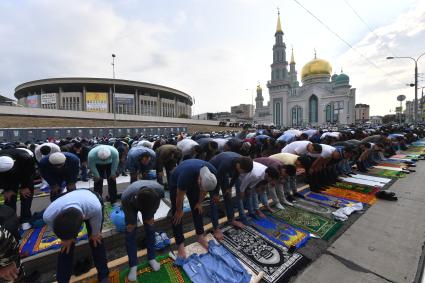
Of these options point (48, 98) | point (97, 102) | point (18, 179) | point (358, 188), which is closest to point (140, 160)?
point (18, 179)

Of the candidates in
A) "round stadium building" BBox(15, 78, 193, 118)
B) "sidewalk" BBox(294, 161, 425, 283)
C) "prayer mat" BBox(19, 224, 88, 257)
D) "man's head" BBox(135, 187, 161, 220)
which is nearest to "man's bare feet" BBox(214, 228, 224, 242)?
"sidewalk" BBox(294, 161, 425, 283)

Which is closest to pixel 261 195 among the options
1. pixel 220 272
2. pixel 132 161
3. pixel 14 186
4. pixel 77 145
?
pixel 220 272

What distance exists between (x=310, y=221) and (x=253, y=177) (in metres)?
1.65

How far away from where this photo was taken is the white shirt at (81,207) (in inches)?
88.3

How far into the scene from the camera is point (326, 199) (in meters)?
5.64

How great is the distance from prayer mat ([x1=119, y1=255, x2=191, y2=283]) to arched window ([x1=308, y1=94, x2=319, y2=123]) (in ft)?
225

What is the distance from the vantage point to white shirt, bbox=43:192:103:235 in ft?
Result: 7.36

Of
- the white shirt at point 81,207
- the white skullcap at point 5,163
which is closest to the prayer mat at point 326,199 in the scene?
the white shirt at point 81,207

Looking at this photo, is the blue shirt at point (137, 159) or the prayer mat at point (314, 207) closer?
the prayer mat at point (314, 207)

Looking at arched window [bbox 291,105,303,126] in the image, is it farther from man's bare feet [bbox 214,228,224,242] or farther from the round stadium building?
man's bare feet [bbox 214,228,224,242]

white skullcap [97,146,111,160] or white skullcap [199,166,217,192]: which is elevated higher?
white skullcap [97,146,111,160]

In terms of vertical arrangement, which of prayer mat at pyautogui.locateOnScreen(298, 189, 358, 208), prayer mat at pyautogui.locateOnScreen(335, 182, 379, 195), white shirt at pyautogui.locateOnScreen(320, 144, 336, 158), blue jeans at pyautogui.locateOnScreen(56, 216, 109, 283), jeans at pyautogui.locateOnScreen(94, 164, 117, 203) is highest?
white shirt at pyautogui.locateOnScreen(320, 144, 336, 158)

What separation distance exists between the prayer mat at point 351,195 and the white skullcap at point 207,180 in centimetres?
465

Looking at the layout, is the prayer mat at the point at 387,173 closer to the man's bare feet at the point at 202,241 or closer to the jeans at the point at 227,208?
the jeans at the point at 227,208
